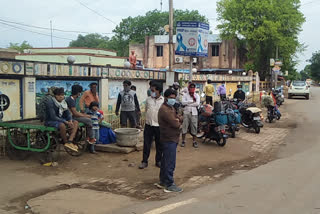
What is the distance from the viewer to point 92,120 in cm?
778

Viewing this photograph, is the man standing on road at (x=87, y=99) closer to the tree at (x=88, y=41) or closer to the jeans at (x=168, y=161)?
the jeans at (x=168, y=161)

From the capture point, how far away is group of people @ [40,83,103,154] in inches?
271

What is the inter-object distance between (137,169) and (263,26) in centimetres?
3604

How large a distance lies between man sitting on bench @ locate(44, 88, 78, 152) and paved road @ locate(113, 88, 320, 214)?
114 inches

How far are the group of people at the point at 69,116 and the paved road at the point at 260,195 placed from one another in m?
2.98

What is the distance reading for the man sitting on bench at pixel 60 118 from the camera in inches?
270

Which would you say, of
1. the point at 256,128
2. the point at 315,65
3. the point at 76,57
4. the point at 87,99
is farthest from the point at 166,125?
the point at 315,65

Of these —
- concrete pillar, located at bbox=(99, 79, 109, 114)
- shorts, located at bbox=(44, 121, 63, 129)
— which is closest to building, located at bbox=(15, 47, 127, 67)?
concrete pillar, located at bbox=(99, 79, 109, 114)

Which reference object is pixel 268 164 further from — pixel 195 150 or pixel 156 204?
pixel 156 204

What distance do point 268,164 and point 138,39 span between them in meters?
49.2

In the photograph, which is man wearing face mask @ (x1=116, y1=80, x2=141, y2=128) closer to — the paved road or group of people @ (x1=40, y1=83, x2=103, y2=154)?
group of people @ (x1=40, y1=83, x2=103, y2=154)

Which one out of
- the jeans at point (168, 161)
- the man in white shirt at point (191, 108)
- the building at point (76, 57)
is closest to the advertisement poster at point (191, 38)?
the man in white shirt at point (191, 108)

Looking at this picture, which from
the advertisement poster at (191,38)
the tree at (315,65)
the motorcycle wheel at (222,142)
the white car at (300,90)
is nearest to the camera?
the motorcycle wheel at (222,142)

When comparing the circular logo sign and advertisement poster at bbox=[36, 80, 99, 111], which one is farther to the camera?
the circular logo sign
